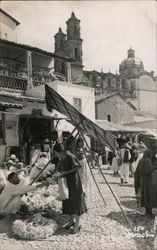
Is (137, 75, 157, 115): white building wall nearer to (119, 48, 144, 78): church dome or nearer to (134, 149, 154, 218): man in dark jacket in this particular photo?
(119, 48, 144, 78): church dome

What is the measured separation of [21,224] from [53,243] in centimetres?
71

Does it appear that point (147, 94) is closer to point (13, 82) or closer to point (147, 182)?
point (13, 82)

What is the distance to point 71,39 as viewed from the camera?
138 feet

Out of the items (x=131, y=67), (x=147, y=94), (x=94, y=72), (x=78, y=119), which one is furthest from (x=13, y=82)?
(x=131, y=67)

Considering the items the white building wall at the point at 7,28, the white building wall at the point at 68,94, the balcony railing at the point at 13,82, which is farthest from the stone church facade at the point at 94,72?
the balcony railing at the point at 13,82

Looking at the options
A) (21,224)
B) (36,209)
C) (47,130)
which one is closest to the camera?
(21,224)

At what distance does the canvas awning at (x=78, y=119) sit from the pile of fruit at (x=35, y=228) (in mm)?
1779

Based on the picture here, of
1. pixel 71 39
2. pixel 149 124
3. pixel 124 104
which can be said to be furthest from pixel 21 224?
pixel 71 39

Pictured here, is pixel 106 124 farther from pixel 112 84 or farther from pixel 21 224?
pixel 112 84

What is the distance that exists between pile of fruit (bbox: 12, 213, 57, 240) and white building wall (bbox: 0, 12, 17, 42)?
1626cm

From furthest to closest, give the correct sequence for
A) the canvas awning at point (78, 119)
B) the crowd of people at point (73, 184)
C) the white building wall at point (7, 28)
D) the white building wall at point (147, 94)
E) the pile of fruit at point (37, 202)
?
the white building wall at point (147, 94)
the white building wall at point (7, 28)
the pile of fruit at point (37, 202)
the canvas awning at point (78, 119)
the crowd of people at point (73, 184)

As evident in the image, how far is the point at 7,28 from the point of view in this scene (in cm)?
2038

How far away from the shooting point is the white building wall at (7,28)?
65.6 ft

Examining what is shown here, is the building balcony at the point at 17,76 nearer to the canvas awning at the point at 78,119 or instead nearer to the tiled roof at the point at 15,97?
the tiled roof at the point at 15,97
